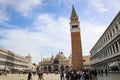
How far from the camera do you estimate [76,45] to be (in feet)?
224

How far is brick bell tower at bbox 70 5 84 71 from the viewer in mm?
65188

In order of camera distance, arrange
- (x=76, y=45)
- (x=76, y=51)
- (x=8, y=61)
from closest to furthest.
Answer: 1. (x=76, y=51)
2. (x=76, y=45)
3. (x=8, y=61)

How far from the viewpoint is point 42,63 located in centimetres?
12681

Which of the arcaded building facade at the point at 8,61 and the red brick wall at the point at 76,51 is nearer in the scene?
the red brick wall at the point at 76,51

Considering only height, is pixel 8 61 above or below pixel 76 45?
below

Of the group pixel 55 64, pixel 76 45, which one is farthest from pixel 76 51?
pixel 55 64

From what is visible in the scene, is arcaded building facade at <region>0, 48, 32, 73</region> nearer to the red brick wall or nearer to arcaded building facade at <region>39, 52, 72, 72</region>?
arcaded building facade at <region>39, 52, 72, 72</region>

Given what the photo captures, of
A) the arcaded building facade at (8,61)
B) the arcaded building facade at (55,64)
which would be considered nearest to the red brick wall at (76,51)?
the arcaded building facade at (8,61)

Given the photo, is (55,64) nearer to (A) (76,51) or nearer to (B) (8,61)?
(B) (8,61)

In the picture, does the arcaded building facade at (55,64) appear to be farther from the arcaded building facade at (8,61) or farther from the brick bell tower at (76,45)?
the brick bell tower at (76,45)

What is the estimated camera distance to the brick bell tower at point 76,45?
65188 mm

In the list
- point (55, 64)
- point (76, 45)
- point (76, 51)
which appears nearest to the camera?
point (76, 51)

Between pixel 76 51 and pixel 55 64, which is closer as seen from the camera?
pixel 76 51

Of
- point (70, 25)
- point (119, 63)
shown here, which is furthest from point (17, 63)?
point (119, 63)
